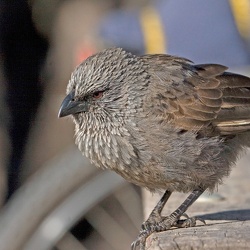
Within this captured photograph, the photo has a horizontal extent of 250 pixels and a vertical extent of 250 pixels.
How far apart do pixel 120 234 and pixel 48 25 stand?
3.92m

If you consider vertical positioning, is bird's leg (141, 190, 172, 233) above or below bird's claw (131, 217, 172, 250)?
below

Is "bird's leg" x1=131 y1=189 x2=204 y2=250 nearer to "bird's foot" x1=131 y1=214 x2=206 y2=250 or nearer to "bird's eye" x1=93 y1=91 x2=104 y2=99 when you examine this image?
"bird's foot" x1=131 y1=214 x2=206 y2=250

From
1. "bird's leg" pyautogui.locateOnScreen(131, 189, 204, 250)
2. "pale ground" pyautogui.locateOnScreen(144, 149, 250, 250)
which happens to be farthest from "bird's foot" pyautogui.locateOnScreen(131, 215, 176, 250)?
"pale ground" pyautogui.locateOnScreen(144, 149, 250, 250)

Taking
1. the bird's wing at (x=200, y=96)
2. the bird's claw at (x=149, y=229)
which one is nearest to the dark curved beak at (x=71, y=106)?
the bird's wing at (x=200, y=96)

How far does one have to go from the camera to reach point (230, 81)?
6.68 m

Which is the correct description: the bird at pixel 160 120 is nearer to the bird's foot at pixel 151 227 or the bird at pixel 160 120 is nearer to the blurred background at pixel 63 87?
the bird's foot at pixel 151 227

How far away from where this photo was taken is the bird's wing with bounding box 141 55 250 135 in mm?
6469

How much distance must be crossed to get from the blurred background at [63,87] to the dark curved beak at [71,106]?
2.43 m

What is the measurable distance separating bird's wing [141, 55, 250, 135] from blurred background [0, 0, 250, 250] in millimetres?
2229

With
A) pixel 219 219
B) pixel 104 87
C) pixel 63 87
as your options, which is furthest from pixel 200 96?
pixel 63 87

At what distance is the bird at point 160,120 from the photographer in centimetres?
621

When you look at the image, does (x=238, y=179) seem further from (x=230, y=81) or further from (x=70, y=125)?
(x=70, y=125)

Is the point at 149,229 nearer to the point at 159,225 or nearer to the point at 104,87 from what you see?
the point at 159,225

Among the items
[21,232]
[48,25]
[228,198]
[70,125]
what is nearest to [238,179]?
[228,198]
